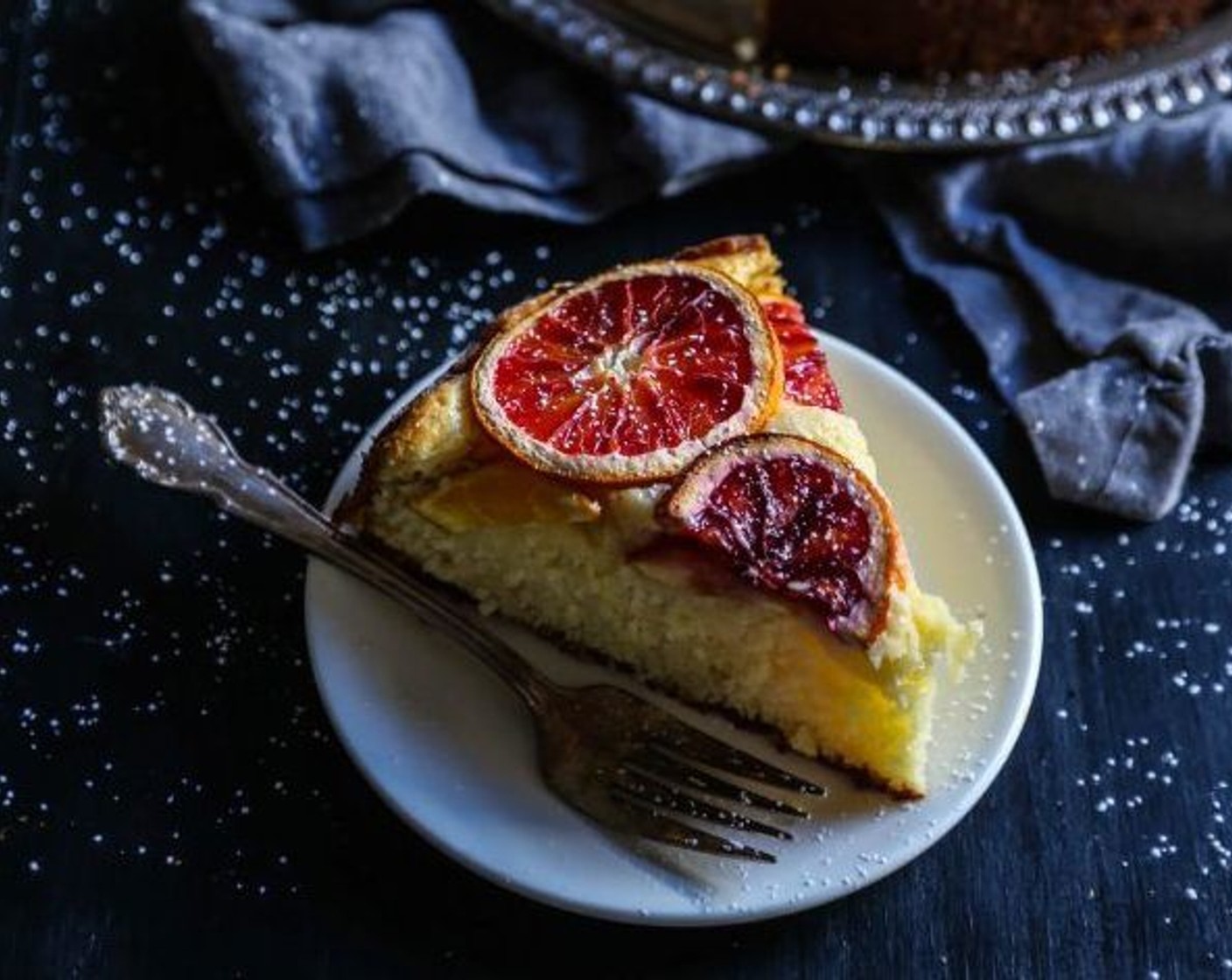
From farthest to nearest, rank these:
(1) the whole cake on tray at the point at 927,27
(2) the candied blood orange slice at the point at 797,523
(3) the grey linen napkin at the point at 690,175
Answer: (1) the whole cake on tray at the point at 927,27, (3) the grey linen napkin at the point at 690,175, (2) the candied blood orange slice at the point at 797,523

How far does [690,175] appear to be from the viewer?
226 centimetres

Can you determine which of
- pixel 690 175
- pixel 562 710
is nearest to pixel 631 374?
pixel 562 710

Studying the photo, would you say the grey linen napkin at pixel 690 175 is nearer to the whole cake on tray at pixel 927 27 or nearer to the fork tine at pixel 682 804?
the whole cake on tray at pixel 927 27

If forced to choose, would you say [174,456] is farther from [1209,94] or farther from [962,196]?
[1209,94]

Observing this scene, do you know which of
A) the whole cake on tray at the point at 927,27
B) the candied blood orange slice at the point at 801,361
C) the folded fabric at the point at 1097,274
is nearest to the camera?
the candied blood orange slice at the point at 801,361

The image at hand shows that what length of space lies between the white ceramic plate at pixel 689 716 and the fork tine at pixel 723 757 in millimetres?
35

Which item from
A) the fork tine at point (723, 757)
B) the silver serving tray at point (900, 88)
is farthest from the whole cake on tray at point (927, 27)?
the fork tine at point (723, 757)

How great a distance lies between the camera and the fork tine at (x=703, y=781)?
5.45 ft

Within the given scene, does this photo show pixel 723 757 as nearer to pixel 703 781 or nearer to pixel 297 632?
pixel 703 781

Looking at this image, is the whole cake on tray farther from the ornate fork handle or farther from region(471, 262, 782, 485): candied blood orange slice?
the ornate fork handle

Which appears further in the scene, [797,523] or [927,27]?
[927,27]

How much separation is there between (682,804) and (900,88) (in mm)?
1079

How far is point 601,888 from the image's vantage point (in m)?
1.62

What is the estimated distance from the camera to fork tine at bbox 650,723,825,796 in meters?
1.68
